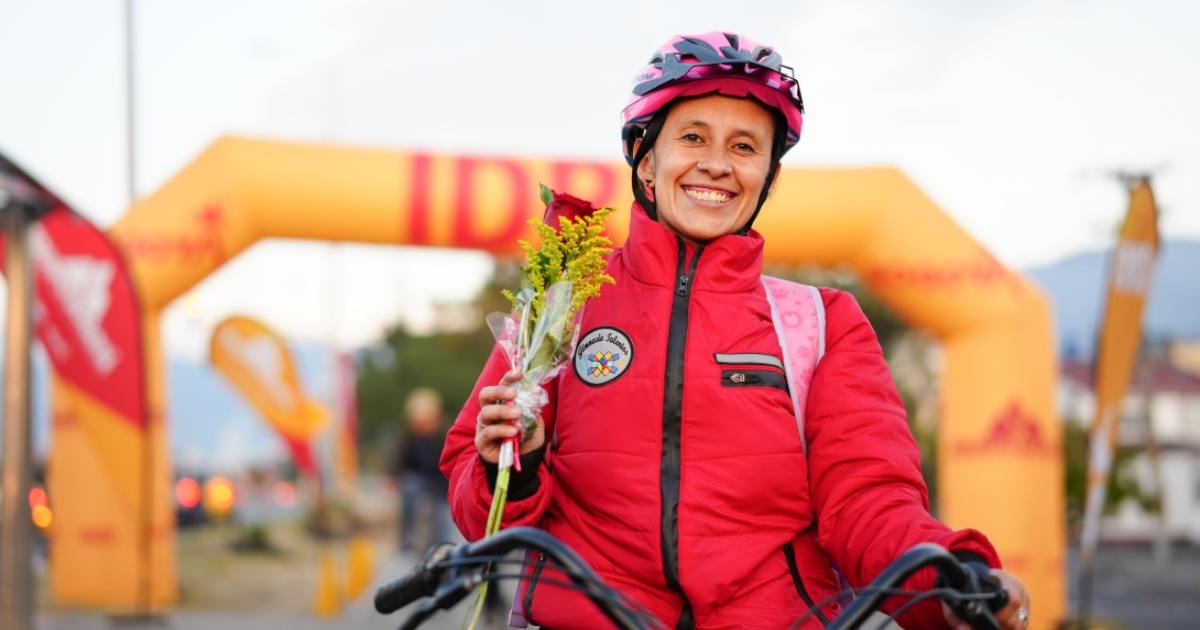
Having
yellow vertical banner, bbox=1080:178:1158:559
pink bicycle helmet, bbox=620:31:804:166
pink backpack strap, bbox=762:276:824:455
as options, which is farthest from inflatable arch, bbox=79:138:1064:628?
pink backpack strap, bbox=762:276:824:455

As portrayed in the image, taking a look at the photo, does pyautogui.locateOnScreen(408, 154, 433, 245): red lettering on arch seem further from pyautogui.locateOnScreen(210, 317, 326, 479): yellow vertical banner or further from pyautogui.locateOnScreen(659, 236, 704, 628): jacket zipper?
pyautogui.locateOnScreen(659, 236, 704, 628): jacket zipper

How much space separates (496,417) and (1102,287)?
29.7 feet

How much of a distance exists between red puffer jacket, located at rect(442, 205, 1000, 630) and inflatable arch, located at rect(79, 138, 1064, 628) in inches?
259

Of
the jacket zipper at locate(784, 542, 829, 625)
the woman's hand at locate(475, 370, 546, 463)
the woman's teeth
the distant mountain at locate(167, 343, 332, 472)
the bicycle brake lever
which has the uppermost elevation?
the woman's teeth

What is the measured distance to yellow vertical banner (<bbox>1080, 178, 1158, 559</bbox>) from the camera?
25.0 feet

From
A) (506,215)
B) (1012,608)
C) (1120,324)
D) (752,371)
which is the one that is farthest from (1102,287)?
(1012,608)

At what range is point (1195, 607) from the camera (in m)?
12.9

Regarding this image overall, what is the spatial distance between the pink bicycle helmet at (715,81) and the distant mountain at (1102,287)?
788 cm

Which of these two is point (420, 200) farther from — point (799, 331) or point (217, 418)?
point (217, 418)

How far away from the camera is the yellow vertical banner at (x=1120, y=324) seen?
763 cm

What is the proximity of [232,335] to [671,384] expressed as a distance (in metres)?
9.72

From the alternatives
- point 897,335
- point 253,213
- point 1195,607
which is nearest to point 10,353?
point 253,213

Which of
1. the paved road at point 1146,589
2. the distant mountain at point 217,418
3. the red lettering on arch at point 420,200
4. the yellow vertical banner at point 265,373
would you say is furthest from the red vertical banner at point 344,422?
the red lettering on arch at point 420,200

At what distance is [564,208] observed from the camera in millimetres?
2299
